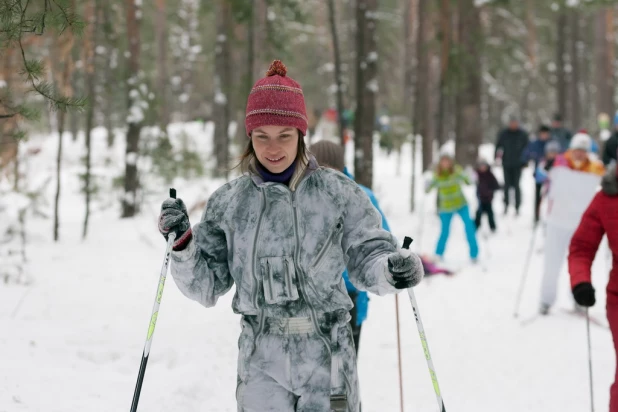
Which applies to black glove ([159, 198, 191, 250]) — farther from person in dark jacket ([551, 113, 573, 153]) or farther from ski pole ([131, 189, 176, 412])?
person in dark jacket ([551, 113, 573, 153])

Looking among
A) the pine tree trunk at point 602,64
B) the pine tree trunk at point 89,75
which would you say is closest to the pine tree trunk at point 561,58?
the pine tree trunk at point 602,64

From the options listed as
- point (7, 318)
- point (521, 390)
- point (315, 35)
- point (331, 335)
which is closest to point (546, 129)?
point (521, 390)

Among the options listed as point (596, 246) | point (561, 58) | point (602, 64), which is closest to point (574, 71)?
point (561, 58)

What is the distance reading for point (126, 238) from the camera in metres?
12.0

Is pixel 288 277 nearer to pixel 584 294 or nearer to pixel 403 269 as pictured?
pixel 403 269

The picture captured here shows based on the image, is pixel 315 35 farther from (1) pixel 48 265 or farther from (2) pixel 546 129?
(1) pixel 48 265

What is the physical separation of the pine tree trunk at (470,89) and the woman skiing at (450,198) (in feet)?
14.0

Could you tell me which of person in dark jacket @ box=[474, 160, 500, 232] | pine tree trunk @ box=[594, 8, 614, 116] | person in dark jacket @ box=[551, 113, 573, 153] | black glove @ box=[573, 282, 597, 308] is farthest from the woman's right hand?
pine tree trunk @ box=[594, 8, 614, 116]

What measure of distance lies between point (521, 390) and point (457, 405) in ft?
2.26

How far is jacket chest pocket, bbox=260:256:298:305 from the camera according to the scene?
92.7 inches

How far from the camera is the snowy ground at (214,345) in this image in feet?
15.9

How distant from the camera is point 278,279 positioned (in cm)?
237

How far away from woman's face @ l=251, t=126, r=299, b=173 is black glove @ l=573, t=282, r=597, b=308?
1912 mm

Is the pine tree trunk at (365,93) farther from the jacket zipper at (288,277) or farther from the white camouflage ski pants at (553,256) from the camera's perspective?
the jacket zipper at (288,277)
